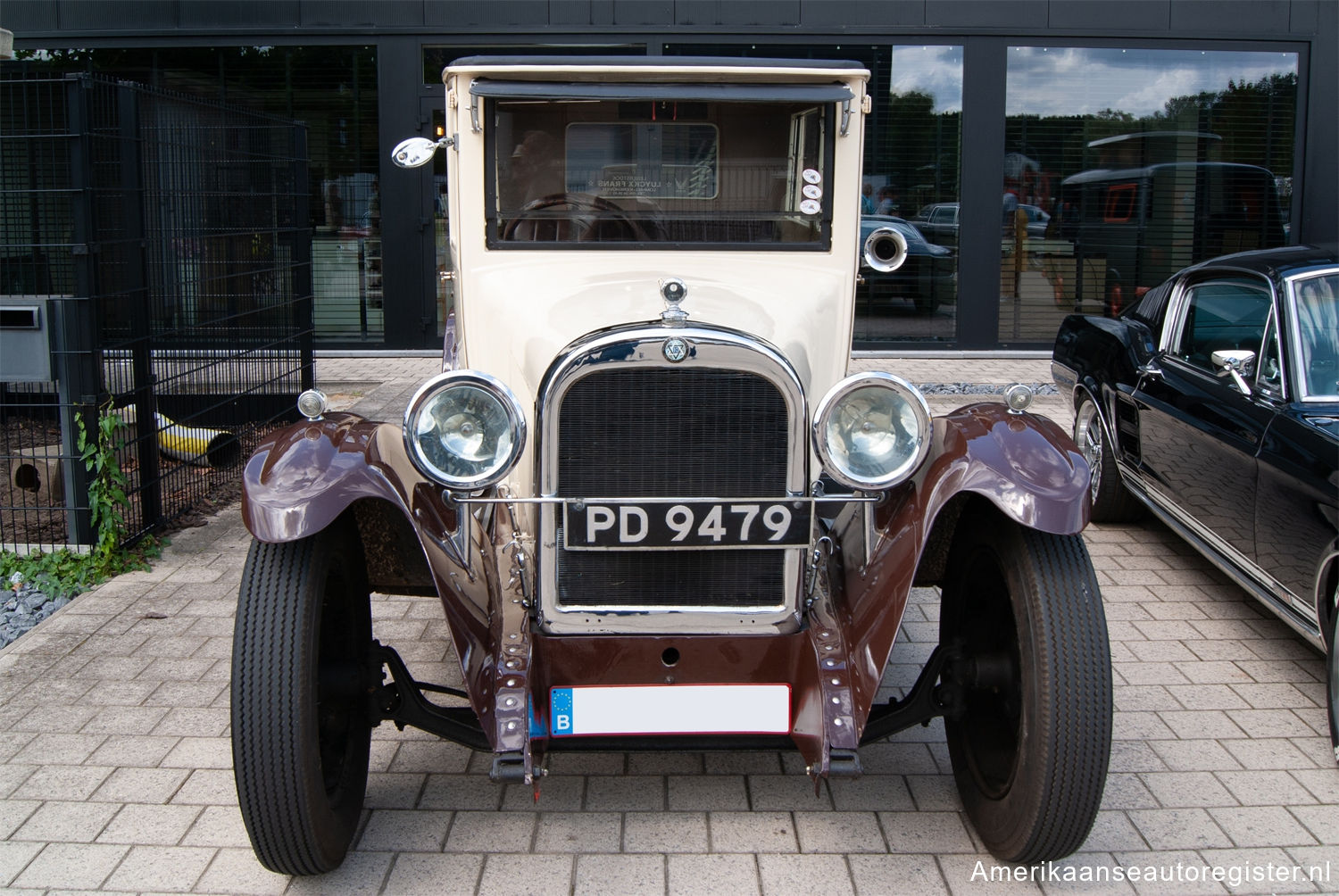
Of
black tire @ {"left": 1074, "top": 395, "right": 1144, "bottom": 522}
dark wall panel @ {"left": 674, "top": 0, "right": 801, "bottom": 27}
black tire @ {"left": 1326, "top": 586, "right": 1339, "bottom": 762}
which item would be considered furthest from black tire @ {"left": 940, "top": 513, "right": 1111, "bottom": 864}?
dark wall panel @ {"left": 674, "top": 0, "right": 801, "bottom": 27}

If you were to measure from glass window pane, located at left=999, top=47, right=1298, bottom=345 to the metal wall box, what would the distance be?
7.81m

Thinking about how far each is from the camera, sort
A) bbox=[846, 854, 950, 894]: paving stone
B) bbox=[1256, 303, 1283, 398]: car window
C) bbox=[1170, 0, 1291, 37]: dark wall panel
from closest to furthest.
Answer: bbox=[846, 854, 950, 894]: paving stone, bbox=[1256, 303, 1283, 398]: car window, bbox=[1170, 0, 1291, 37]: dark wall panel

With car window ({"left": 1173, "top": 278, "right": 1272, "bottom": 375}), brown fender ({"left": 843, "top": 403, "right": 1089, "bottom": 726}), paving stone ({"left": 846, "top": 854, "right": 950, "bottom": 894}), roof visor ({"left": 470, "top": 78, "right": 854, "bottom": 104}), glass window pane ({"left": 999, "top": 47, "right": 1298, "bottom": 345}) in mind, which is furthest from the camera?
glass window pane ({"left": 999, "top": 47, "right": 1298, "bottom": 345})

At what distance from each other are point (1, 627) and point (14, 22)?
7.33 m

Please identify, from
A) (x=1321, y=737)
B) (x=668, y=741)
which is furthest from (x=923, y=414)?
(x=1321, y=737)

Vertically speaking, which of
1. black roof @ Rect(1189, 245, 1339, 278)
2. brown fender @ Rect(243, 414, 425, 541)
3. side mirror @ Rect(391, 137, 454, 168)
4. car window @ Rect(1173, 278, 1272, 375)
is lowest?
brown fender @ Rect(243, 414, 425, 541)

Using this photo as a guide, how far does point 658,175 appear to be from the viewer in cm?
366

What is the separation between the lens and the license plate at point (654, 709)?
296 centimetres

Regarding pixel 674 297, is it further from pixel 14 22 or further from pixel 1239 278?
pixel 14 22

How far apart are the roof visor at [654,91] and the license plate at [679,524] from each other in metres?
1.28

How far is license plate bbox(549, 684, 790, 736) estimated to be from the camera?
296 cm

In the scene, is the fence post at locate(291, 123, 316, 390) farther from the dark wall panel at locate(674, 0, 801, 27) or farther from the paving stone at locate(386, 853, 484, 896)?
the paving stone at locate(386, 853, 484, 896)

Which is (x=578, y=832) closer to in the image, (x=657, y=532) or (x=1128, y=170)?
(x=657, y=532)

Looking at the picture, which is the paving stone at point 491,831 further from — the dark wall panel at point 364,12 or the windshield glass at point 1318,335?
the dark wall panel at point 364,12
